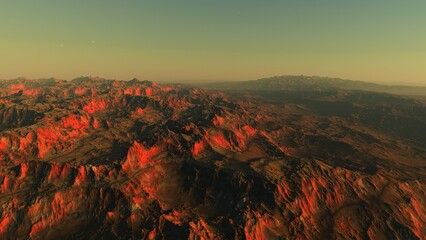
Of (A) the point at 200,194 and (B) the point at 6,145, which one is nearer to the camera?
(A) the point at 200,194

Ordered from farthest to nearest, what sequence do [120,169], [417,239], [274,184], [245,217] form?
[120,169], [274,184], [417,239], [245,217]

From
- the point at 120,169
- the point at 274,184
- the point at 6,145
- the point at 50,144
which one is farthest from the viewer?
the point at 50,144

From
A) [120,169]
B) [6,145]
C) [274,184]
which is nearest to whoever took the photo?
[274,184]

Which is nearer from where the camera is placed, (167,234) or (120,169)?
(167,234)

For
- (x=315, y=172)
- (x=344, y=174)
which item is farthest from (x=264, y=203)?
(x=344, y=174)

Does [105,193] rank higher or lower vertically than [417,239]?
higher

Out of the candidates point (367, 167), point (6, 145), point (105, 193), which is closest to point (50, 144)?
point (6, 145)

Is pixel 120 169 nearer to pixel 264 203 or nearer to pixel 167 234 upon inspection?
pixel 167 234

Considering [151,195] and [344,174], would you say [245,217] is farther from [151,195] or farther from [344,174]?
[344,174]

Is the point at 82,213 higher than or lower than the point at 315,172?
lower
